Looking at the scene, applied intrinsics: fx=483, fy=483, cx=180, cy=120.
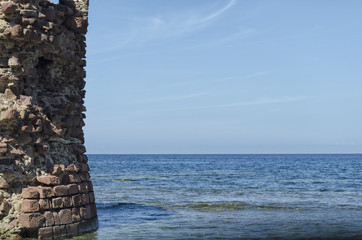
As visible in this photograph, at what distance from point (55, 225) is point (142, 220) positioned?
18.6 feet

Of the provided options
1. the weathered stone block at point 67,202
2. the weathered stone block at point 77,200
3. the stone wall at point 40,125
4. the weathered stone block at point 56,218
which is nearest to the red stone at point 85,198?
the stone wall at point 40,125

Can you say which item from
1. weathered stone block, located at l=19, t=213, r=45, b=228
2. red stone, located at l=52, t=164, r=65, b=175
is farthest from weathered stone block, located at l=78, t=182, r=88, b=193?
weathered stone block, located at l=19, t=213, r=45, b=228

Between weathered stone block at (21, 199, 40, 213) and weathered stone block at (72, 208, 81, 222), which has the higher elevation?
weathered stone block at (21, 199, 40, 213)

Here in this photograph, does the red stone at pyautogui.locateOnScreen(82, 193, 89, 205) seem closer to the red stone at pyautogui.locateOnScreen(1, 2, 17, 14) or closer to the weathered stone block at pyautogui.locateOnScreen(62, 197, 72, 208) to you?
the weathered stone block at pyautogui.locateOnScreen(62, 197, 72, 208)

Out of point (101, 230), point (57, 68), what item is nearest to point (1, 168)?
point (57, 68)

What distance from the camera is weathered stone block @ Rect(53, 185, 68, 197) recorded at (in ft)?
36.0

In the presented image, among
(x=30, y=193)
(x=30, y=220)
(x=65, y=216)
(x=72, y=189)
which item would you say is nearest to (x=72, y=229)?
(x=65, y=216)

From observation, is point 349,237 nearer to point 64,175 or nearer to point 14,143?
point 64,175

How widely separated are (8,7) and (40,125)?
2.68 metres

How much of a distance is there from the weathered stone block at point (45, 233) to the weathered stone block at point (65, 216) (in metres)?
0.36

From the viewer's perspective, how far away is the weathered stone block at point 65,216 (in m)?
11.0

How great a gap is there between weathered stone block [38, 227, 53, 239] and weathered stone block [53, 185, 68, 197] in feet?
2.55

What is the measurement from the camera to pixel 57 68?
38.6 ft

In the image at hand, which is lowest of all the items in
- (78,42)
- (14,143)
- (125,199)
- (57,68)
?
(125,199)
